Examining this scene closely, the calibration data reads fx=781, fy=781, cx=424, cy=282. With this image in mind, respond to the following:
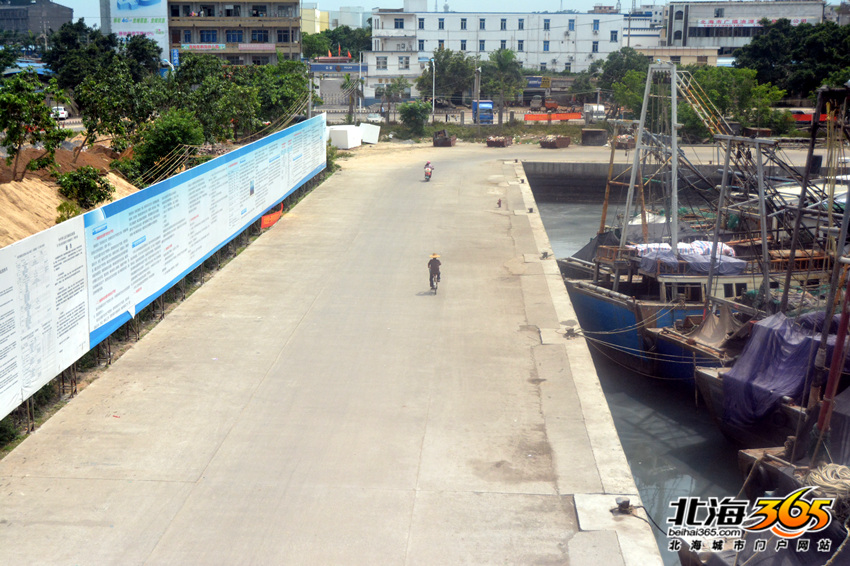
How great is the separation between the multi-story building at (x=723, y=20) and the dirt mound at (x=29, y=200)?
311ft

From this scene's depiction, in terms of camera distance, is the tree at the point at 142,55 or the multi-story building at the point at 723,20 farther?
the multi-story building at the point at 723,20

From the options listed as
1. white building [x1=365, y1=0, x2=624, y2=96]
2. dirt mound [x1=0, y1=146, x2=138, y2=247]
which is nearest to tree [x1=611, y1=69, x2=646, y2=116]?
white building [x1=365, y1=0, x2=624, y2=96]

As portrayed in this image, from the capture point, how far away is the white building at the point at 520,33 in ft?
334

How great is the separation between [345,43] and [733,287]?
11529 centimetres

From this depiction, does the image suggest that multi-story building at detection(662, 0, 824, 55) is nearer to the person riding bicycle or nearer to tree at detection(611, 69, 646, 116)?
tree at detection(611, 69, 646, 116)

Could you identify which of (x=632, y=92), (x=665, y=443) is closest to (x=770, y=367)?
(x=665, y=443)

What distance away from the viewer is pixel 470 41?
105 metres

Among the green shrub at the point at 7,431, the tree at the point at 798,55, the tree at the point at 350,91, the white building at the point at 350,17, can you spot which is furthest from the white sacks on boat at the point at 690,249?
the white building at the point at 350,17

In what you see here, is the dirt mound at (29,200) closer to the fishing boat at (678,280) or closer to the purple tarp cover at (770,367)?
the fishing boat at (678,280)

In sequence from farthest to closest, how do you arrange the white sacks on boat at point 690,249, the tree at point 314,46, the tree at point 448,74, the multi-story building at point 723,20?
the tree at point 314,46 → the multi-story building at point 723,20 → the tree at point 448,74 → the white sacks on boat at point 690,249

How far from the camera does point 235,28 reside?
3346 inches

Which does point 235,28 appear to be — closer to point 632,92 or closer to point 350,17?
point 632,92

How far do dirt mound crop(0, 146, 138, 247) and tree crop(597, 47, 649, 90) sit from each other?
74114mm

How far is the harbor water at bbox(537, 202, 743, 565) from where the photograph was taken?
15594 millimetres
